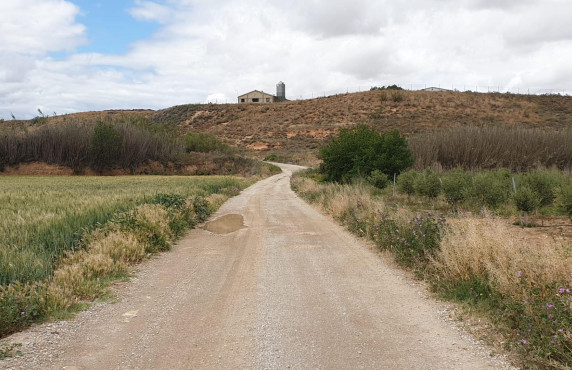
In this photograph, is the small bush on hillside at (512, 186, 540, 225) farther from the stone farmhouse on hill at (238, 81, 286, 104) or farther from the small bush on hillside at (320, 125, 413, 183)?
the stone farmhouse on hill at (238, 81, 286, 104)

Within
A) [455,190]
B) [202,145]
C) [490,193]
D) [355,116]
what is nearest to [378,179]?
[455,190]

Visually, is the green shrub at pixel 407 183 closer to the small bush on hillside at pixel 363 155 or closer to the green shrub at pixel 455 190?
the green shrub at pixel 455 190

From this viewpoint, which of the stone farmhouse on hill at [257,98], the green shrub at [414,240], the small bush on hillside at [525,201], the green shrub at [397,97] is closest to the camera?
the green shrub at [414,240]

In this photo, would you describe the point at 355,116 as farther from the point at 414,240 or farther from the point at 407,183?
the point at 414,240

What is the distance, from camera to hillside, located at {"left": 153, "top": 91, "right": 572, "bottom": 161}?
76.8 m

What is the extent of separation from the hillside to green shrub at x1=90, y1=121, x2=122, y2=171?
1213 inches

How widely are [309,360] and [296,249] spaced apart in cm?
628

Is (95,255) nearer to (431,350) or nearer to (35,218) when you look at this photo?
(35,218)

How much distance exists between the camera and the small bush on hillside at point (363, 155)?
90.1 feet

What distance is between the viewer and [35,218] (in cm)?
1006

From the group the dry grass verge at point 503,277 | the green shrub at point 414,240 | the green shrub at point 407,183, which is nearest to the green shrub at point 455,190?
the green shrub at point 407,183

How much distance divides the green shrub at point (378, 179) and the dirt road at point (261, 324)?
16473 mm

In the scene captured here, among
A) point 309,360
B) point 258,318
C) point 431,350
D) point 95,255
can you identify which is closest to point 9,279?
point 95,255

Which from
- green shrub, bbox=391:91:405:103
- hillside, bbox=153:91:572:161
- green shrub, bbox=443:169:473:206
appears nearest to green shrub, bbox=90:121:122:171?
hillside, bbox=153:91:572:161
